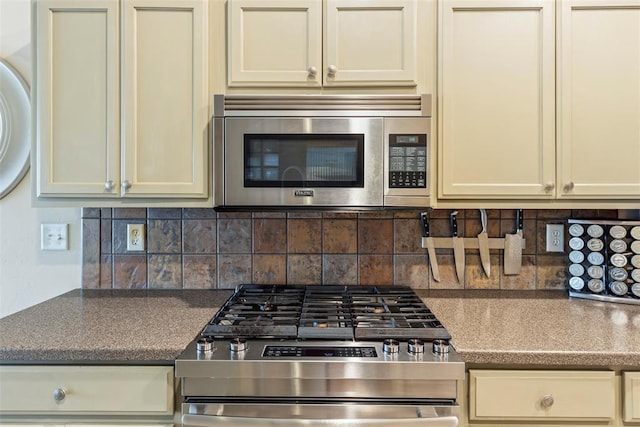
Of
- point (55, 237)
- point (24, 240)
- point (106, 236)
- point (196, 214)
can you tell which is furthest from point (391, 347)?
point (24, 240)

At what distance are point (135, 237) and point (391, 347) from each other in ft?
3.98

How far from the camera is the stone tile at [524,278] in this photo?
1.76 metres

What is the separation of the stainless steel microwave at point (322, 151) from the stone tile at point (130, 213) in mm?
540

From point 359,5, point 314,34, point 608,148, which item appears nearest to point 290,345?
point 314,34

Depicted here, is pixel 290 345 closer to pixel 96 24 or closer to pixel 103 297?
pixel 103 297

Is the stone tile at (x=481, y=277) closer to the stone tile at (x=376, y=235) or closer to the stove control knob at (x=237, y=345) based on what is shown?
the stone tile at (x=376, y=235)

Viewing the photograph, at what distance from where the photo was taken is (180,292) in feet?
5.65

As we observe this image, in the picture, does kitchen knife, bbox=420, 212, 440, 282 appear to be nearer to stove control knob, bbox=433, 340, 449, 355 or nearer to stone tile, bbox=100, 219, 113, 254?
stove control knob, bbox=433, 340, 449, 355

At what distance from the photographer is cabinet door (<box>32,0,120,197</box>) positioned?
144 cm

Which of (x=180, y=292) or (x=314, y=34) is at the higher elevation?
(x=314, y=34)

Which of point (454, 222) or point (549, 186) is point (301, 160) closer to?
point (454, 222)

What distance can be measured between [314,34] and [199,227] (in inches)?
35.5

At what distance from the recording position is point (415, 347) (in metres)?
1.05

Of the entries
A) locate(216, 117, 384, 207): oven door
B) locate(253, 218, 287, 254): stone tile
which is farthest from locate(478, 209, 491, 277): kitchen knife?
locate(253, 218, 287, 254): stone tile
